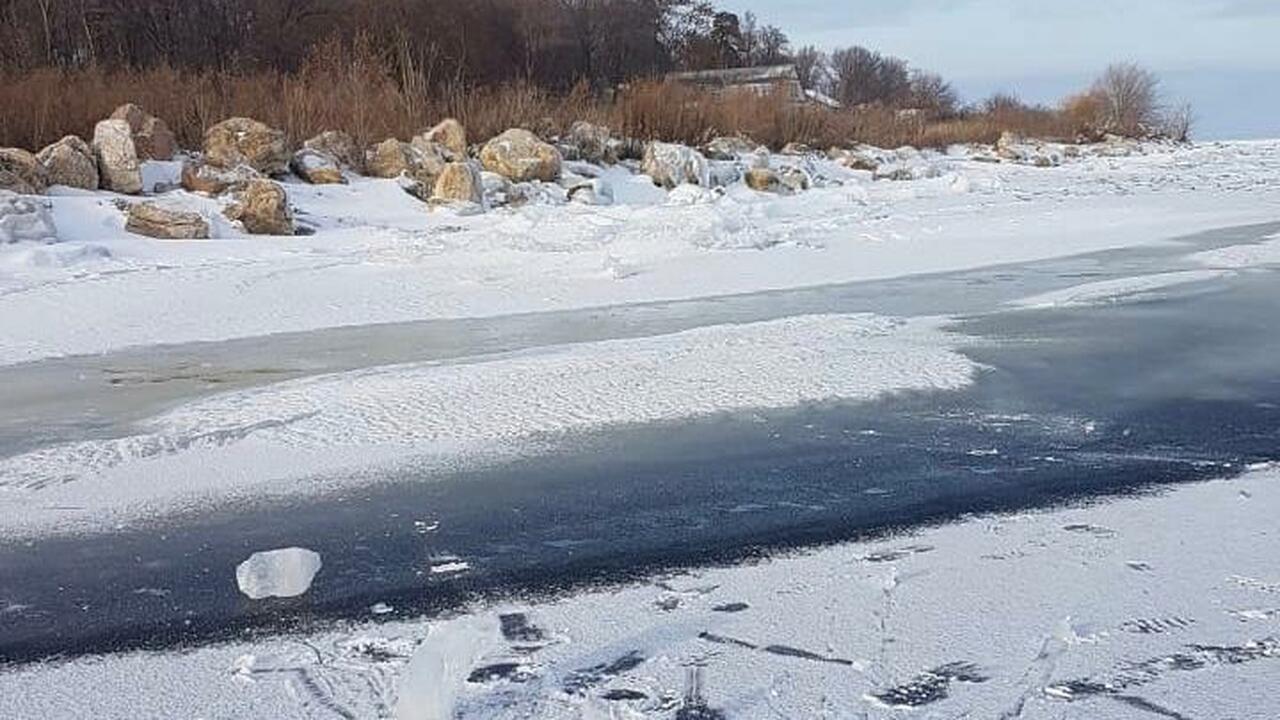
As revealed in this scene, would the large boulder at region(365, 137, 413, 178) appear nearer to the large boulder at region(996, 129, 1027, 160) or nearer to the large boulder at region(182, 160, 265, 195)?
the large boulder at region(182, 160, 265, 195)

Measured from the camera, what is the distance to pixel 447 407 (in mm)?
5812

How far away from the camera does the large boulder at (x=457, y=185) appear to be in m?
15.5

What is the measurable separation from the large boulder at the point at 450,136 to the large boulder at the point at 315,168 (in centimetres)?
226

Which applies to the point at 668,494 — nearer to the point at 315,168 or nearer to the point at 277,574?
the point at 277,574

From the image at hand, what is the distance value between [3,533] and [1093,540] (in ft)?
11.5

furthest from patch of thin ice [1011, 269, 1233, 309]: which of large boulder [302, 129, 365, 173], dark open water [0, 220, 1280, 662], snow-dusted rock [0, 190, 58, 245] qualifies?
large boulder [302, 129, 365, 173]

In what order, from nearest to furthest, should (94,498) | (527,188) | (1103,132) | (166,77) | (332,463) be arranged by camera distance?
(94,498)
(332,463)
(527,188)
(166,77)
(1103,132)

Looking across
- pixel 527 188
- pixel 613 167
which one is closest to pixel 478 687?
pixel 527 188

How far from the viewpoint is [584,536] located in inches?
158

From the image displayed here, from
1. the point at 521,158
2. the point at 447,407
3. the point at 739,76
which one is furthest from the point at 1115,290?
the point at 739,76

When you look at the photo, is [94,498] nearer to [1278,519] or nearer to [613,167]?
[1278,519]

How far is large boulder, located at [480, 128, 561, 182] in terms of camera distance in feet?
57.3

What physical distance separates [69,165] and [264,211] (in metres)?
2.43

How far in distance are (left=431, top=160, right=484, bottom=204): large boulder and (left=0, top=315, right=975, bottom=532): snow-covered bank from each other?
27.2ft
